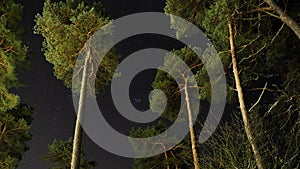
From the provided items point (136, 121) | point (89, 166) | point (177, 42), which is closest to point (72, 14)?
point (177, 42)

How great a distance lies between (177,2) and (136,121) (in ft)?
36.7

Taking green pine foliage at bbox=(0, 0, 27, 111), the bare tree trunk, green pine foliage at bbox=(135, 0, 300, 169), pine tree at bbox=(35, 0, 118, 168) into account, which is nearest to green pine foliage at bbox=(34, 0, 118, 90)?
pine tree at bbox=(35, 0, 118, 168)

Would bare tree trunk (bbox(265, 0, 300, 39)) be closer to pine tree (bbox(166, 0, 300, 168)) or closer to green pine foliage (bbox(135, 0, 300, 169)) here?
green pine foliage (bbox(135, 0, 300, 169))

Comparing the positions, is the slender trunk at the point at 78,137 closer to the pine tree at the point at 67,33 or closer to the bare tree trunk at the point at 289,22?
the pine tree at the point at 67,33

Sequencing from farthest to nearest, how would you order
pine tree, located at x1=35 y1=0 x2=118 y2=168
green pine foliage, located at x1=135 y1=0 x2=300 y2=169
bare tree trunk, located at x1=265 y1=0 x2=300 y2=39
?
pine tree, located at x1=35 y1=0 x2=118 y2=168, green pine foliage, located at x1=135 y1=0 x2=300 y2=169, bare tree trunk, located at x1=265 y1=0 x2=300 y2=39

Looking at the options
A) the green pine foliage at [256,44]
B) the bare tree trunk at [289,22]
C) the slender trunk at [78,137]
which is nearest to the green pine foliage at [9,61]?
the slender trunk at [78,137]

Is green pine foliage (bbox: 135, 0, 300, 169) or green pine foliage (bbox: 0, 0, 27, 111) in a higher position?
green pine foliage (bbox: 0, 0, 27, 111)

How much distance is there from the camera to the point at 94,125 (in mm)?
18531

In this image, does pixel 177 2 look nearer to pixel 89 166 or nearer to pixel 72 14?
pixel 72 14

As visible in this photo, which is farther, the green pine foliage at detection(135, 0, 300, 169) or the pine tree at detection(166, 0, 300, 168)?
the pine tree at detection(166, 0, 300, 168)

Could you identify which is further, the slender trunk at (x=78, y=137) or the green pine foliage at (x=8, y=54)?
the green pine foliage at (x=8, y=54)

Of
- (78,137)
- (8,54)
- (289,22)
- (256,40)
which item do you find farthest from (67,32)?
(289,22)

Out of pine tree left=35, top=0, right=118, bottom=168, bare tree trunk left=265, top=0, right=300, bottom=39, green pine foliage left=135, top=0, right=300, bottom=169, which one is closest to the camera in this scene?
bare tree trunk left=265, top=0, right=300, bottom=39

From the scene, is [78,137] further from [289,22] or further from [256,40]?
[289,22]
